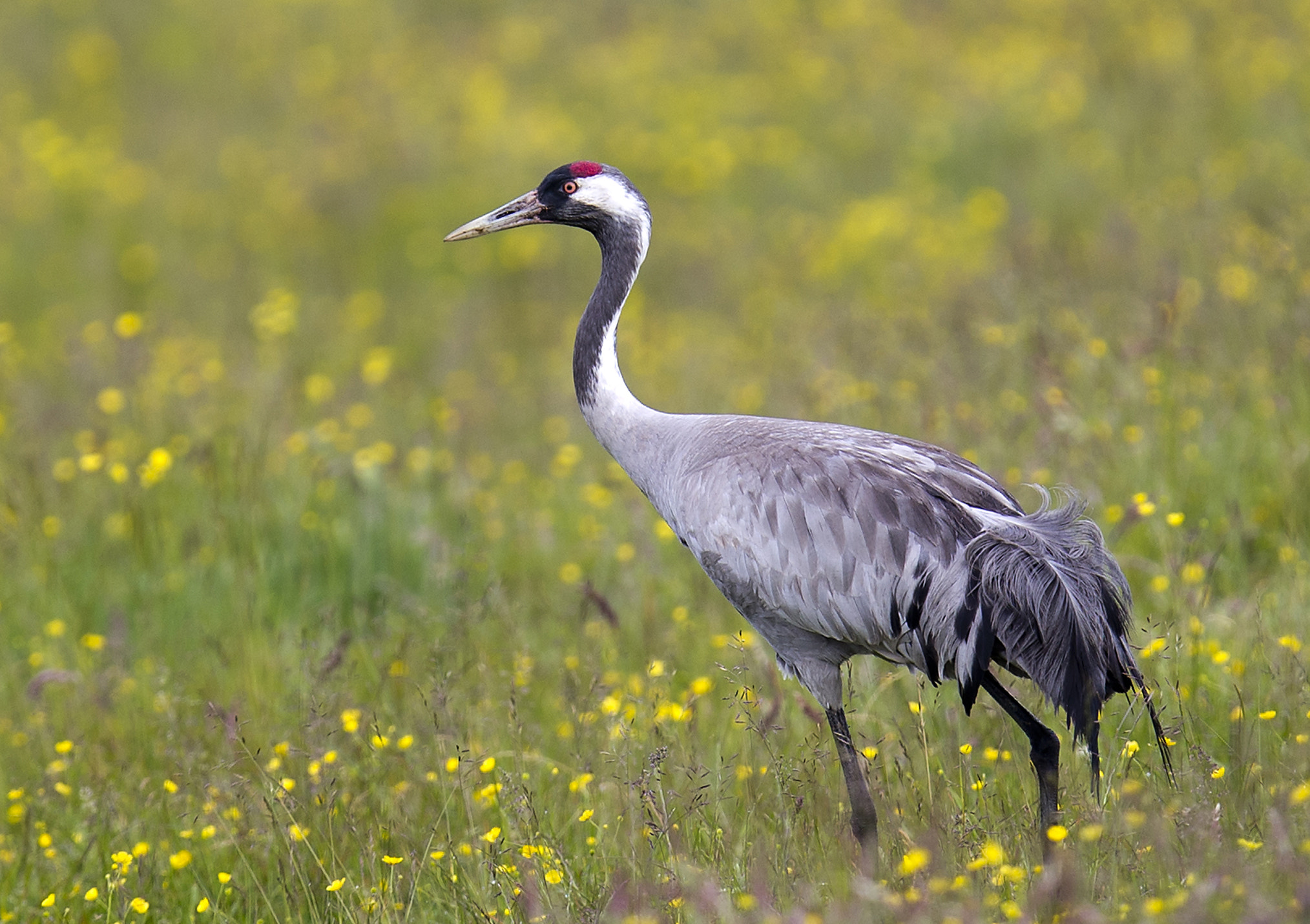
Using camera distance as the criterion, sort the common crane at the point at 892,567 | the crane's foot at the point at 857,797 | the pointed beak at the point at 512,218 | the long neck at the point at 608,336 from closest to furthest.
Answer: the common crane at the point at 892,567 < the crane's foot at the point at 857,797 < the long neck at the point at 608,336 < the pointed beak at the point at 512,218

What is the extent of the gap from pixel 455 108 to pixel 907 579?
9.07m

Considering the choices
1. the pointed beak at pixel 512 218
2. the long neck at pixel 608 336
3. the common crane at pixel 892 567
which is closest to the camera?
the common crane at pixel 892 567

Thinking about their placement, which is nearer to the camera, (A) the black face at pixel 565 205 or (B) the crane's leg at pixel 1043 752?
(B) the crane's leg at pixel 1043 752

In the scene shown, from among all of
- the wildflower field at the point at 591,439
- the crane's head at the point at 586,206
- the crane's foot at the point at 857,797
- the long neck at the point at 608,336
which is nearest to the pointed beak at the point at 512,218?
the crane's head at the point at 586,206

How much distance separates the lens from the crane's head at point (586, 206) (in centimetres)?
375

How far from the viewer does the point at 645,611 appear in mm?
4344

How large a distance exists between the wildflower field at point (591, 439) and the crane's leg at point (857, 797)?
0.40ft

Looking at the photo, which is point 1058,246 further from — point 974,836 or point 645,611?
point 974,836

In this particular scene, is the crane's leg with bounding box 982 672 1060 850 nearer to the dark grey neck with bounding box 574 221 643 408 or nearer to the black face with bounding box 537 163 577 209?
the dark grey neck with bounding box 574 221 643 408

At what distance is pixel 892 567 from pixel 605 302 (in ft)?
4.05

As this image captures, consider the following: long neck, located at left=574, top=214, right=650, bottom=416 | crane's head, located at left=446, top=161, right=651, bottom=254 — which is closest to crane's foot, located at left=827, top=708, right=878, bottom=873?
long neck, located at left=574, top=214, right=650, bottom=416

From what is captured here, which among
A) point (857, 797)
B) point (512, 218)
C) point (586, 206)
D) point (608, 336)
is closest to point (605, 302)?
point (608, 336)

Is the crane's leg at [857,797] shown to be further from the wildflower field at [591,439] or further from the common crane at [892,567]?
the wildflower field at [591,439]

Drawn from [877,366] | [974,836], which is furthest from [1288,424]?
[974,836]
